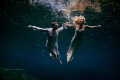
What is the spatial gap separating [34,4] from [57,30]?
721cm

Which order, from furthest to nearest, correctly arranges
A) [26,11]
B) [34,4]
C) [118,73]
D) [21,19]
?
[118,73] < [21,19] < [26,11] < [34,4]

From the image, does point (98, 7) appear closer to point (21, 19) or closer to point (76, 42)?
point (76, 42)

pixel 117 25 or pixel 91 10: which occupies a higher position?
pixel 91 10

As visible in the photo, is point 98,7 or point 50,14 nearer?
point 98,7

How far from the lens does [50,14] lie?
15.6m

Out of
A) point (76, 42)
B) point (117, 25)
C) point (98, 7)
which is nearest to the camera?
point (76, 42)

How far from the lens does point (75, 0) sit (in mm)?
10609

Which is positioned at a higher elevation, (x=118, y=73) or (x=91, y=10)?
(x=91, y=10)

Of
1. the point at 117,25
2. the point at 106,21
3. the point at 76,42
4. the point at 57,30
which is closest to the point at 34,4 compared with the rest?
the point at 57,30

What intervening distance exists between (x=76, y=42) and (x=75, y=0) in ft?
17.1

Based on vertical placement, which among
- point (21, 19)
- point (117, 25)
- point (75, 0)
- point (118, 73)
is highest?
point (75, 0)

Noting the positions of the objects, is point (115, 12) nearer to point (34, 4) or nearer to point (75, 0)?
point (75, 0)

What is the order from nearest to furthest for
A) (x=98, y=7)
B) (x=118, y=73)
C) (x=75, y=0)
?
1. (x=75, y=0)
2. (x=98, y=7)
3. (x=118, y=73)

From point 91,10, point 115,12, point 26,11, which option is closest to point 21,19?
point 26,11
